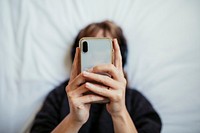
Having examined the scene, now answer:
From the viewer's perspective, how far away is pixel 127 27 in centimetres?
88

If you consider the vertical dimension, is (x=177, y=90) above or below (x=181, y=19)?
below

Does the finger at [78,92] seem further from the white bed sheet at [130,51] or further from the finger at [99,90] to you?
the white bed sheet at [130,51]

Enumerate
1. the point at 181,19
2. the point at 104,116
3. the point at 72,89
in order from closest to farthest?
the point at 72,89, the point at 104,116, the point at 181,19

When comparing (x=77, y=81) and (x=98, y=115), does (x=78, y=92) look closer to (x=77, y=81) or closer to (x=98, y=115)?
(x=77, y=81)

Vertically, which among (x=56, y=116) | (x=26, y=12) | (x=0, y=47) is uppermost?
(x=26, y=12)

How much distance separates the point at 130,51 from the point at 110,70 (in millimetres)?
362

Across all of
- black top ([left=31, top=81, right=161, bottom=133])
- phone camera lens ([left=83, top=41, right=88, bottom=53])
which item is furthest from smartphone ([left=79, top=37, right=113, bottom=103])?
black top ([left=31, top=81, right=161, bottom=133])

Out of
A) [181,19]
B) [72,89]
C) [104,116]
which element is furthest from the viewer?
[181,19]

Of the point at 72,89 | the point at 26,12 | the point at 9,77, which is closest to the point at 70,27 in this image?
the point at 26,12

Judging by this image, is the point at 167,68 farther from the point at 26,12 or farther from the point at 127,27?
the point at 26,12

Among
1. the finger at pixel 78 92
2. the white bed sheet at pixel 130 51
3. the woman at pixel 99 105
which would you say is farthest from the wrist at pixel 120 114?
the white bed sheet at pixel 130 51

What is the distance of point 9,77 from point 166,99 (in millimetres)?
556

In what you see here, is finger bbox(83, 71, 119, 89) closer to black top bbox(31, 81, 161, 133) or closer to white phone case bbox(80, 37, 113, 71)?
white phone case bbox(80, 37, 113, 71)

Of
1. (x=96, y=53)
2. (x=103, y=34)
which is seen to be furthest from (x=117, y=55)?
(x=103, y=34)
